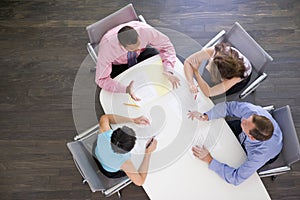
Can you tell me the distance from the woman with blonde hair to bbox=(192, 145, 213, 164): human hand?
357mm

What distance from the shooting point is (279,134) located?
2463 mm

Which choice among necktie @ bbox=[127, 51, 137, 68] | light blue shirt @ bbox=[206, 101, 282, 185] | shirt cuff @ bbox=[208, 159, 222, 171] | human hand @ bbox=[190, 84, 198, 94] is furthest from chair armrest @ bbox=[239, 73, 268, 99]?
necktie @ bbox=[127, 51, 137, 68]

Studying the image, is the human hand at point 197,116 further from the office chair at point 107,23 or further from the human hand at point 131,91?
the office chair at point 107,23

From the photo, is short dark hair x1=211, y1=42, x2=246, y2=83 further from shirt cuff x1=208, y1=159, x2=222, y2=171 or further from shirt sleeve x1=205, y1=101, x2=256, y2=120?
shirt cuff x1=208, y1=159, x2=222, y2=171

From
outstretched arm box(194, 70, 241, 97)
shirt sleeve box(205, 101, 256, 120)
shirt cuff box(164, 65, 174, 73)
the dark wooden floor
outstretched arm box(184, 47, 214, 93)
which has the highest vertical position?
outstretched arm box(184, 47, 214, 93)

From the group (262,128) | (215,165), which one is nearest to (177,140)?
(215,165)

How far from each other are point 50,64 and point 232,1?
1666 millimetres

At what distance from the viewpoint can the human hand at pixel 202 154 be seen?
237cm

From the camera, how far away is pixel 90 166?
252 cm

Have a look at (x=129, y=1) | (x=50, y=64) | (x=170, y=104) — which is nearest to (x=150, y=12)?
(x=129, y=1)

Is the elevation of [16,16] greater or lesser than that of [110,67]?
lesser

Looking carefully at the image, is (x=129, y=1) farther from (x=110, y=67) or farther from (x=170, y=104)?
(x=170, y=104)

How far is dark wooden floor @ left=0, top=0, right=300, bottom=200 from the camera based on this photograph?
123 inches

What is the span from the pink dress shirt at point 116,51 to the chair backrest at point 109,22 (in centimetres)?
11
